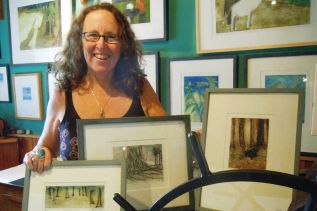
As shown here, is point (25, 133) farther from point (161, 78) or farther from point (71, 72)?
point (71, 72)

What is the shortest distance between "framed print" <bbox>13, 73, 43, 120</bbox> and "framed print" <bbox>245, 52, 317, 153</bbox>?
53.4 inches

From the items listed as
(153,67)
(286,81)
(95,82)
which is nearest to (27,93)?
(153,67)

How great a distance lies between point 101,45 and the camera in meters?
0.90

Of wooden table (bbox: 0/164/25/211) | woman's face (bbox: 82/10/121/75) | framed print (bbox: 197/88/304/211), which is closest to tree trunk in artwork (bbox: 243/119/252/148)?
framed print (bbox: 197/88/304/211)

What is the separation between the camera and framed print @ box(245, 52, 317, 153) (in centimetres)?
120

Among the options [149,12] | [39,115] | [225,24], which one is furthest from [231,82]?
[39,115]

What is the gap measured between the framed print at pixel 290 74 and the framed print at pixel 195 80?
9cm

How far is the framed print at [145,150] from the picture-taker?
2.54ft

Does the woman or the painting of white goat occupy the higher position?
the painting of white goat

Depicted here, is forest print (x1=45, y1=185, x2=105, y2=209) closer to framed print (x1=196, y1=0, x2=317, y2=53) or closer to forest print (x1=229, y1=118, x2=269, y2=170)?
forest print (x1=229, y1=118, x2=269, y2=170)

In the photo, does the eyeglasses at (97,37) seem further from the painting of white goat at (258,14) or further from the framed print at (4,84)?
the framed print at (4,84)

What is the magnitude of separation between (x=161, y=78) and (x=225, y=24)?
16.6 inches

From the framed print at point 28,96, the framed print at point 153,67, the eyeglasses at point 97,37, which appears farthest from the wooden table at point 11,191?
the eyeglasses at point 97,37

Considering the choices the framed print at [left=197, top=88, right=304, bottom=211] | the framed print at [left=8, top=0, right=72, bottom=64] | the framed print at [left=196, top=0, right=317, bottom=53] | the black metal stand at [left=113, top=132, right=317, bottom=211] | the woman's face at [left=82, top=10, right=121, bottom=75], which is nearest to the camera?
the black metal stand at [left=113, top=132, right=317, bottom=211]
